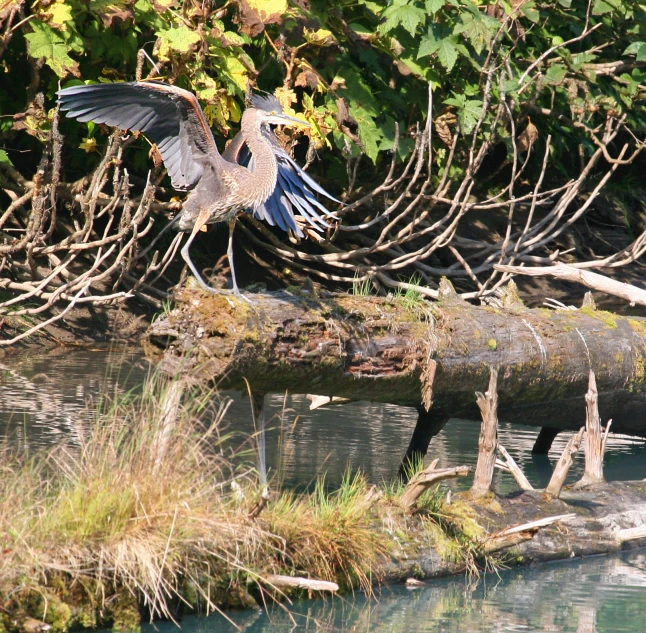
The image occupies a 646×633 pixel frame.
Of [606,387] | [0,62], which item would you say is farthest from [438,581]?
[0,62]

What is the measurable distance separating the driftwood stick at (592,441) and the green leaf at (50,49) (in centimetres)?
410

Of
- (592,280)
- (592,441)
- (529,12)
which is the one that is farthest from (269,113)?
(529,12)

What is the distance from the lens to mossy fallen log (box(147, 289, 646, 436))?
418cm

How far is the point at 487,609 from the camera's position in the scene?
3.85 m

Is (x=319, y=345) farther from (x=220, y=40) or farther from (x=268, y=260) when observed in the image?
(x=268, y=260)

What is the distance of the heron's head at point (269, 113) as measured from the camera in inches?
217

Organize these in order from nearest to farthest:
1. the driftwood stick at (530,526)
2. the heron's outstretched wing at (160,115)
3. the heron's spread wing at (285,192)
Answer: the driftwood stick at (530,526) → the heron's outstretched wing at (160,115) → the heron's spread wing at (285,192)

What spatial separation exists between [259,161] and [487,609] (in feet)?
8.54

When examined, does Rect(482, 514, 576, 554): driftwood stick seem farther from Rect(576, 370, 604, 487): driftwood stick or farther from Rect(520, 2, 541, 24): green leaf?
Rect(520, 2, 541, 24): green leaf

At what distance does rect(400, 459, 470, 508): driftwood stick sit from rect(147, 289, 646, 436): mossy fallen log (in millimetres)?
692

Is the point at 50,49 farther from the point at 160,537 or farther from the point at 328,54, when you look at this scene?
the point at 160,537

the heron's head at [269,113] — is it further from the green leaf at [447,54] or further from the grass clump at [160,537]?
the green leaf at [447,54]

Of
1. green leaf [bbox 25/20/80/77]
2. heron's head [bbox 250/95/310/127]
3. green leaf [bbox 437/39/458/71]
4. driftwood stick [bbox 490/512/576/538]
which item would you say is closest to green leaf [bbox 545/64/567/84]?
green leaf [bbox 437/39/458/71]

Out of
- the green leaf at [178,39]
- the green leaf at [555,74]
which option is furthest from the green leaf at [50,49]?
the green leaf at [555,74]
